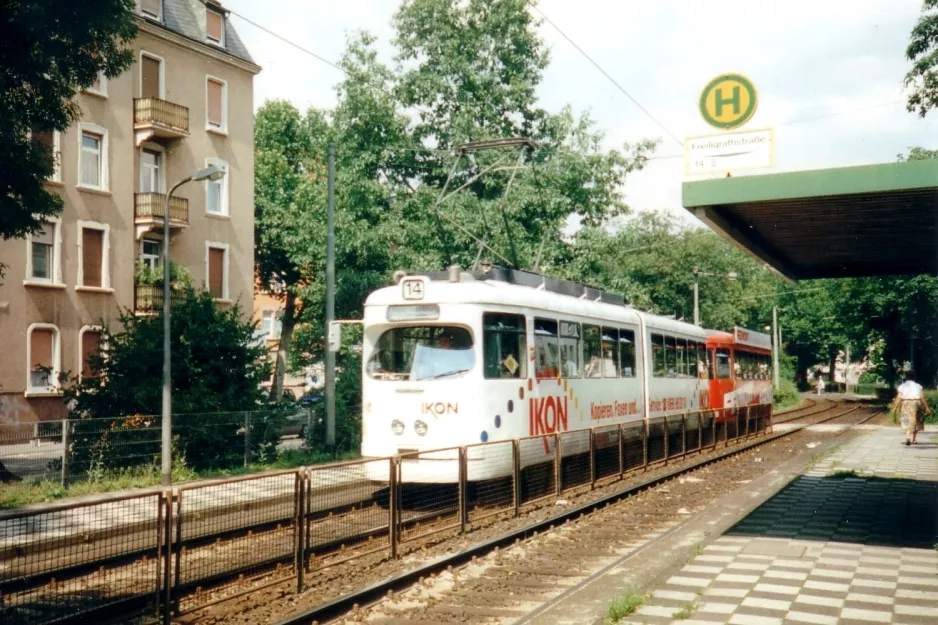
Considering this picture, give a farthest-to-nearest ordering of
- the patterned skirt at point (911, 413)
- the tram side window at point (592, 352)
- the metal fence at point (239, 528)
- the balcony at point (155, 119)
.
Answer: the balcony at point (155, 119) → the patterned skirt at point (911, 413) → the tram side window at point (592, 352) → the metal fence at point (239, 528)

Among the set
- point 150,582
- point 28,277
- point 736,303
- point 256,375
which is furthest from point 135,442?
point 736,303

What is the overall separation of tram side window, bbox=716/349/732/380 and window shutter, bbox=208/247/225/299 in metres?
19.9

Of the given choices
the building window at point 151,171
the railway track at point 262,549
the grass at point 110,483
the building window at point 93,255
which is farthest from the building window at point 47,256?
the railway track at point 262,549

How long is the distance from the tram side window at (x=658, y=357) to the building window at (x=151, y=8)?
Answer: 22.7 meters

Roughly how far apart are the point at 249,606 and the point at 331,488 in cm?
164

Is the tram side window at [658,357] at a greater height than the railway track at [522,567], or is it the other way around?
the tram side window at [658,357]

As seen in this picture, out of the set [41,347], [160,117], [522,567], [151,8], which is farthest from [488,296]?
[151,8]

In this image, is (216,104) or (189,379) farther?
(216,104)

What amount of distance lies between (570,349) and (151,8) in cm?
2507

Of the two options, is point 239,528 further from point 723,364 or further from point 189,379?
point 723,364

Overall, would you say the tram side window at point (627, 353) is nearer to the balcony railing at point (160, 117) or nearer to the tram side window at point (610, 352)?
the tram side window at point (610, 352)

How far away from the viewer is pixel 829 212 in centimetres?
1001

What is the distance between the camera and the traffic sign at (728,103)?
10.3 metres

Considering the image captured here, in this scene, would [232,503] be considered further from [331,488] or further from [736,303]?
[736,303]
